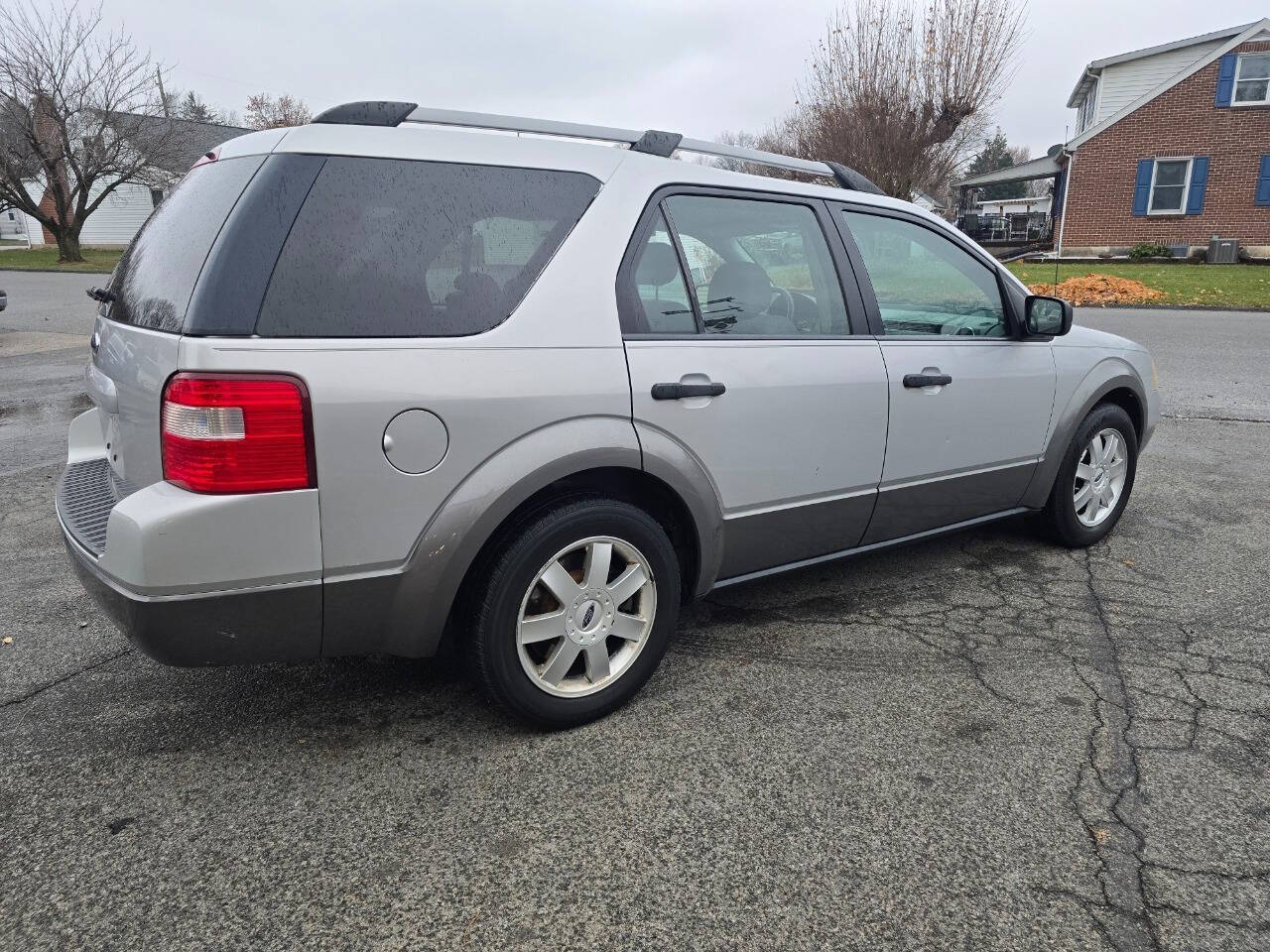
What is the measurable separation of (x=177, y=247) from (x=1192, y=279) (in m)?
23.8

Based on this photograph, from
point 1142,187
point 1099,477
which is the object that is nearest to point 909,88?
point 1142,187

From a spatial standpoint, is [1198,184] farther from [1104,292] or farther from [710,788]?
[710,788]

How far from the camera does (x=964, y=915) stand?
212cm

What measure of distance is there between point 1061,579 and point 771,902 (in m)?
2.68

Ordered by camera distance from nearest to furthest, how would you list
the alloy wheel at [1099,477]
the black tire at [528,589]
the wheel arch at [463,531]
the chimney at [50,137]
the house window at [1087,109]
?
the wheel arch at [463,531], the black tire at [528,589], the alloy wheel at [1099,477], the chimney at [50,137], the house window at [1087,109]

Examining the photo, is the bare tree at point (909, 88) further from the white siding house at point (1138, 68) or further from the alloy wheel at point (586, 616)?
the alloy wheel at point (586, 616)

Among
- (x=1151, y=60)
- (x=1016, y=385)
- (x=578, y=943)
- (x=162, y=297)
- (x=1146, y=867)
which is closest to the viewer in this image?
(x=578, y=943)

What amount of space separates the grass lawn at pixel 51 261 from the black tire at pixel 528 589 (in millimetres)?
28600

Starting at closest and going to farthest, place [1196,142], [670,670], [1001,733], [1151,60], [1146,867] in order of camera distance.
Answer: [1146,867]
[1001,733]
[670,670]
[1196,142]
[1151,60]

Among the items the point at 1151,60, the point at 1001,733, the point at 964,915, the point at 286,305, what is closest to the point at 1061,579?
the point at 1001,733

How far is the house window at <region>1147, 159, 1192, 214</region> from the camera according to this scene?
27.0 meters

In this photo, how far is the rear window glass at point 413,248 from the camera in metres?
2.36

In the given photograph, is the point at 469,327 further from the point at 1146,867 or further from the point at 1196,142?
the point at 1196,142

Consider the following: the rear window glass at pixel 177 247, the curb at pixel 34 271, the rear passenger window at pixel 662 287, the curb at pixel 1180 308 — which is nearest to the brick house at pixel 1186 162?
the curb at pixel 1180 308
